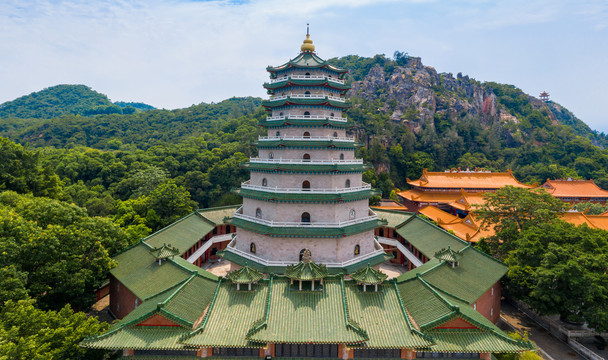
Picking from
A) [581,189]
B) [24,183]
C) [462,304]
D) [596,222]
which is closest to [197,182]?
[24,183]

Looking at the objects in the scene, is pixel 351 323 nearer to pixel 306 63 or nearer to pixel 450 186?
pixel 306 63

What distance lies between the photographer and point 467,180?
5772 cm

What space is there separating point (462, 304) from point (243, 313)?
45.5ft

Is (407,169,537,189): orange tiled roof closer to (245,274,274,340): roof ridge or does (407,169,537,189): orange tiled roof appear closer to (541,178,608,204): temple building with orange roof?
(541,178,608,204): temple building with orange roof

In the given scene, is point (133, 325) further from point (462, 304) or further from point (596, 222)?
point (596, 222)

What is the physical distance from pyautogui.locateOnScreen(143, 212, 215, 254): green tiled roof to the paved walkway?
2995 centimetres

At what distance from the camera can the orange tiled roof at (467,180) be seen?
56.3 meters

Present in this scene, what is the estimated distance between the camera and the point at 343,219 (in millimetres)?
25125

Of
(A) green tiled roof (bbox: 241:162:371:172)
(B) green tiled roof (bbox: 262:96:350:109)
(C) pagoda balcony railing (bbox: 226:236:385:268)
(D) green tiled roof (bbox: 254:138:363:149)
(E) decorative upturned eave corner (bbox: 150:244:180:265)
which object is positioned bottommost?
(C) pagoda balcony railing (bbox: 226:236:385:268)

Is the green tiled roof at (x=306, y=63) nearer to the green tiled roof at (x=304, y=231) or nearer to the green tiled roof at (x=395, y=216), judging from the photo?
the green tiled roof at (x=304, y=231)

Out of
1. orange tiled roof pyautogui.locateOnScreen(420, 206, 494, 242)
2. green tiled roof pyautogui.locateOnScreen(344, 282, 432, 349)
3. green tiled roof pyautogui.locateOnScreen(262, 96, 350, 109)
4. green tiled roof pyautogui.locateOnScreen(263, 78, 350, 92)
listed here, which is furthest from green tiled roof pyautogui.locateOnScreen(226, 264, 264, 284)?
orange tiled roof pyautogui.locateOnScreen(420, 206, 494, 242)

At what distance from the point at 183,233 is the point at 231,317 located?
1708 centimetres

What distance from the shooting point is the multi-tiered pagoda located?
24.1 metres

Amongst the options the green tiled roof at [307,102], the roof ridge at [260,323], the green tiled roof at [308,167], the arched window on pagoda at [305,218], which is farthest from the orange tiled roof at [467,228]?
the roof ridge at [260,323]
